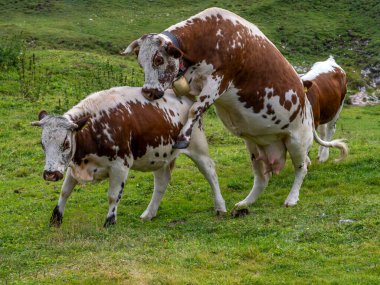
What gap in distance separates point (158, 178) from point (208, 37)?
10.2 feet

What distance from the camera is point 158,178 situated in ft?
40.4

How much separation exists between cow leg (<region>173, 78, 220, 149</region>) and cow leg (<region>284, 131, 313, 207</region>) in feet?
7.42

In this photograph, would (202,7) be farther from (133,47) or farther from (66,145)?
(66,145)

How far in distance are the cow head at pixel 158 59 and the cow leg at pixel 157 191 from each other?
2.50 m

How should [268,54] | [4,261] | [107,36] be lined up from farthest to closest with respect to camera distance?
1. [107,36]
2. [268,54]
3. [4,261]

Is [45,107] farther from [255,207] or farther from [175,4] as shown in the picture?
[175,4]

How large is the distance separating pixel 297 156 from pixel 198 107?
9.08 ft

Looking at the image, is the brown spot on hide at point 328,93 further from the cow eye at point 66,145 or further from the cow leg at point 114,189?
the cow eye at point 66,145

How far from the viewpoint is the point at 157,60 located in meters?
9.91

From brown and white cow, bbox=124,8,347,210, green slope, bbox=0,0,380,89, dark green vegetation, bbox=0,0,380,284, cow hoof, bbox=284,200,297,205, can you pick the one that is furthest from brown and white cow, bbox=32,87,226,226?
green slope, bbox=0,0,380,89

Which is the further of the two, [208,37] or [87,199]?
[87,199]

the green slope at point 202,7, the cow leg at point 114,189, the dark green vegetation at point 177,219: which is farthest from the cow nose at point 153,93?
the green slope at point 202,7

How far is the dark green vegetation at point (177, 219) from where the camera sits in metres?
8.12

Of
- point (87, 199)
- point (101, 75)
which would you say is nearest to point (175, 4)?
point (101, 75)
